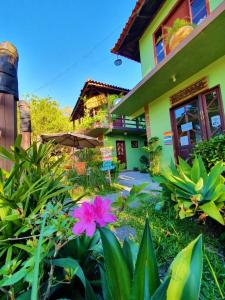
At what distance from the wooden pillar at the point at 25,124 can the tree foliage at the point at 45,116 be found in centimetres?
1536

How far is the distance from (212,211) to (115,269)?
4.25 ft

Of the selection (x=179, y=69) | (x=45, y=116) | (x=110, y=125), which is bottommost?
(x=179, y=69)

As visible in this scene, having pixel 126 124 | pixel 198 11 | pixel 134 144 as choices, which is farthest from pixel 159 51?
pixel 134 144

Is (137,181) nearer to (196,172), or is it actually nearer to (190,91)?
(190,91)

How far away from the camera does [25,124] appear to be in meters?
2.06

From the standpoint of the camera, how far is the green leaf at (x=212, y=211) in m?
1.61

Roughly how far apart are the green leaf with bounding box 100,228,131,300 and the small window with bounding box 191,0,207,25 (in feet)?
21.6

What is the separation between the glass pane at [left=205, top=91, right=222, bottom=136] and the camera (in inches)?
203

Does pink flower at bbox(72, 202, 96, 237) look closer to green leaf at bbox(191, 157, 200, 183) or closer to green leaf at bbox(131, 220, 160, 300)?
green leaf at bbox(131, 220, 160, 300)

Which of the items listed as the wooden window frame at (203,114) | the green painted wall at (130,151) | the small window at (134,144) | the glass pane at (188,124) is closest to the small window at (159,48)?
the wooden window frame at (203,114)

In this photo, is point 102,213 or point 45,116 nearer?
point 102,213

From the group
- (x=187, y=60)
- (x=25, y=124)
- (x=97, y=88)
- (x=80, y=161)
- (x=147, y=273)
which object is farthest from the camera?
(x=97, y=88)

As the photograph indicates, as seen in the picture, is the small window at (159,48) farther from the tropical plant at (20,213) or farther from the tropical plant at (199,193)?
the tropical plant at (20,213)

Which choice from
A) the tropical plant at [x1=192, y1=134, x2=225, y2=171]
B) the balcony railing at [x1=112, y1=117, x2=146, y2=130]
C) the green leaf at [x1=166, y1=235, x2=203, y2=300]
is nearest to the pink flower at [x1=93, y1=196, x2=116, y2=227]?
the green leaf at [x1=166, y1=235, x2=203, y2=300]
